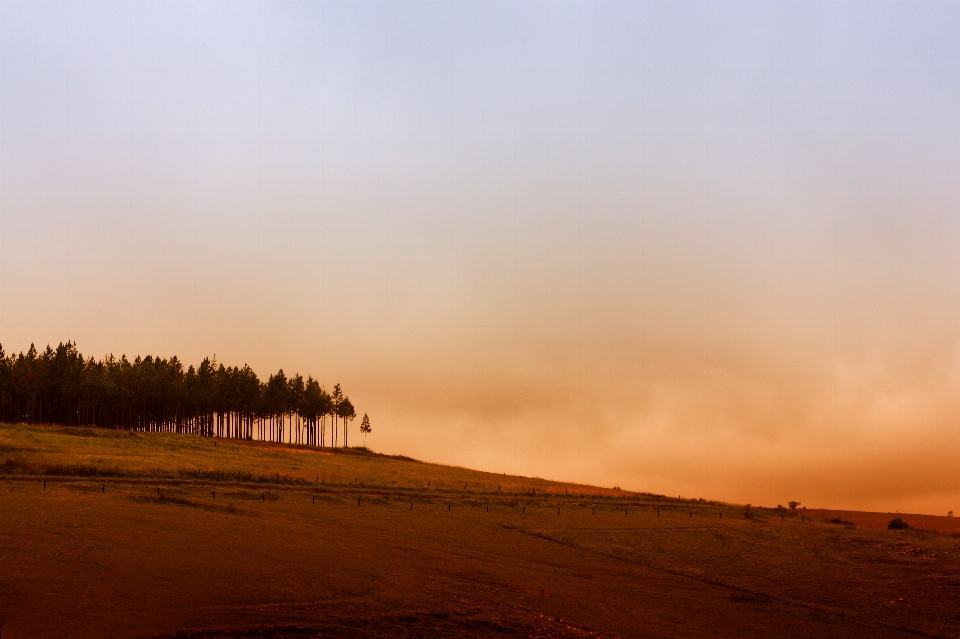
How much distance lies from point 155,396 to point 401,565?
389 feet

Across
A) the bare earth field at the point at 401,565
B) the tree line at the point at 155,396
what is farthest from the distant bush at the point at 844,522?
the tree line at the point at 155,396

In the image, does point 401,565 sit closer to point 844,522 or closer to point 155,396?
point 844,522

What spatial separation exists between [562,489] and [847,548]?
159 ft

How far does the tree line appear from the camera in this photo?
13662cm

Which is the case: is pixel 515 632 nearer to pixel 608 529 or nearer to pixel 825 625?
pixel 825 625

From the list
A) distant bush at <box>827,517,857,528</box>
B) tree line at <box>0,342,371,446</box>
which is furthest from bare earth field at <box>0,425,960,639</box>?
tree line at <box>0,342,371,446</box>

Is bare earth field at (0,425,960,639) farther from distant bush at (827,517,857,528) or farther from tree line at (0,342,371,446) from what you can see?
tree line at (0,342,371,446)

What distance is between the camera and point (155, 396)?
5753 inches

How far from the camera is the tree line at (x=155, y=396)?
137 meters

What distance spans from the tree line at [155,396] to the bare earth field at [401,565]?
215 ft

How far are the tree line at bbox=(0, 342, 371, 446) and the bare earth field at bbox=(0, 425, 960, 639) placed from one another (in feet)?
215

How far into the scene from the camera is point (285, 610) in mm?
31406

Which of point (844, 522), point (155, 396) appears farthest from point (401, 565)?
point (155, 396)

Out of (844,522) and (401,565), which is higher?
(401,565)
